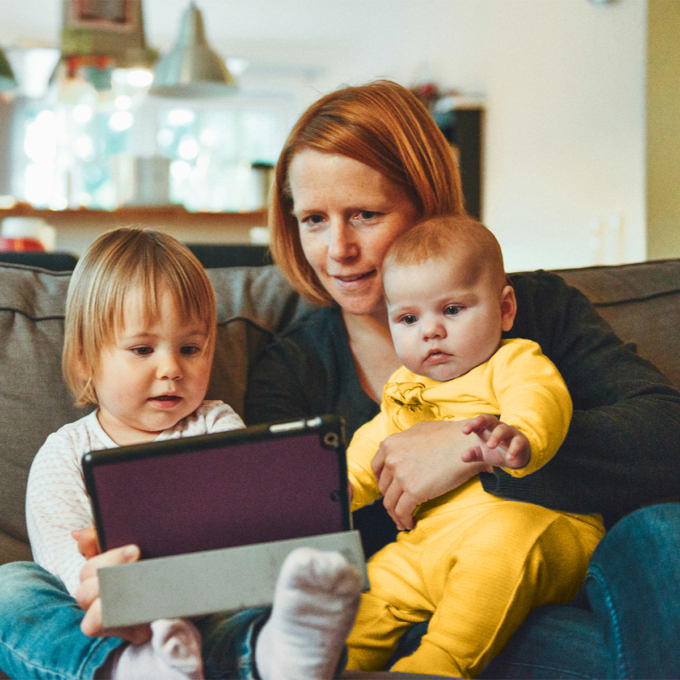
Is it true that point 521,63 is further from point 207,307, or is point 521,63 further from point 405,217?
point 207,307

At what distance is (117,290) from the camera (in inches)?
40.7

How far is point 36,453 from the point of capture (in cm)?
112

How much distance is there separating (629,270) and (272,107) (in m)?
6.17

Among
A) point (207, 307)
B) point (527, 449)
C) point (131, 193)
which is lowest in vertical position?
point (527, 449)

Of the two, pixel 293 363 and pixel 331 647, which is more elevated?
pixel 293 363

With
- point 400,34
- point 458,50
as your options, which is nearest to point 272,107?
point 400,34

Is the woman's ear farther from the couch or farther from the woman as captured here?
the couch

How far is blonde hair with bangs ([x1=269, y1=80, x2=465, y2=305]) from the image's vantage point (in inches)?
46.2

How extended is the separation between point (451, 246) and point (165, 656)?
0.64 meters

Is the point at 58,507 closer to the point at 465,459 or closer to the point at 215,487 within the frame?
the point at 215,487

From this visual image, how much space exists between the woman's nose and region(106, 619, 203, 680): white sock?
2.08 ft

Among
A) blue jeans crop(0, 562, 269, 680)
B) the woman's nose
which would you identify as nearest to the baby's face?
the woman's nose

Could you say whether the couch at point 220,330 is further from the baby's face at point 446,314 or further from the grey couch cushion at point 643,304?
the baby's face at point 446,314

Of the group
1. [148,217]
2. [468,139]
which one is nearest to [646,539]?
[468,139]
